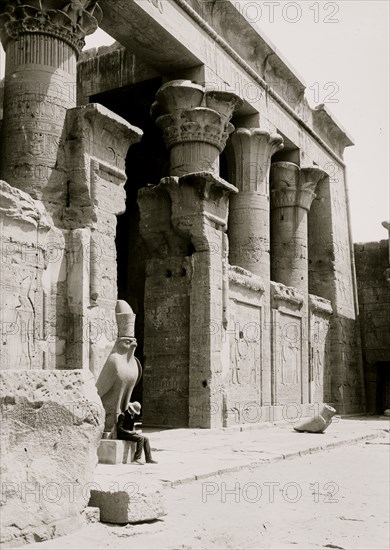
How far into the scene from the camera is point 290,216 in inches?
713

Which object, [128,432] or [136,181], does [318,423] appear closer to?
[128,432]

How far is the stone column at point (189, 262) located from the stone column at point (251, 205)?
6.82ft

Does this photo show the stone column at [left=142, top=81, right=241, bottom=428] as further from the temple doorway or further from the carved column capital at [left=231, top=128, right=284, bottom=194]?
the temple doorway

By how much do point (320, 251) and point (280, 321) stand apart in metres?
5.01

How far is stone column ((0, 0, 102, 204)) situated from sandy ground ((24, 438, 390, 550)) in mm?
4844

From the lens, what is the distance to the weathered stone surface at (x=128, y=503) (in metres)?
5.08

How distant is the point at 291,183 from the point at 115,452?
11.6m

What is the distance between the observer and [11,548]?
4211mm

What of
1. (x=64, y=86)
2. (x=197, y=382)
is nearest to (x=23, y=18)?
(x=64, y=86)

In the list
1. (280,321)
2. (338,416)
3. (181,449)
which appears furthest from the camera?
(338,416)

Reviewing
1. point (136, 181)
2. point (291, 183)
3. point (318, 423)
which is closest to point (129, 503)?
point (318, 423)

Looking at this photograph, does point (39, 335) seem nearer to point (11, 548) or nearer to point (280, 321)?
point (11, 548)

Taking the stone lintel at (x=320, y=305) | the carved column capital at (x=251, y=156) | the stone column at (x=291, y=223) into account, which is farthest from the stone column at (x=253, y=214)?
the stone lintel at (x=320, y=305)

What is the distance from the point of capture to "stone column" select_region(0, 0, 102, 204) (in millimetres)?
9766
